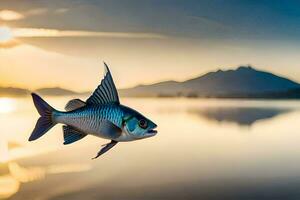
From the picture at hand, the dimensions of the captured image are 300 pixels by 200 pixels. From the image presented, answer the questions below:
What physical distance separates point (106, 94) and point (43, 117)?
362mm

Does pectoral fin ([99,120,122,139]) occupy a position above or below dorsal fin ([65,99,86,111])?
below

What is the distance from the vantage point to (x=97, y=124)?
289 cm

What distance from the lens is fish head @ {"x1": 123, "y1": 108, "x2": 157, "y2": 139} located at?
2.88 m

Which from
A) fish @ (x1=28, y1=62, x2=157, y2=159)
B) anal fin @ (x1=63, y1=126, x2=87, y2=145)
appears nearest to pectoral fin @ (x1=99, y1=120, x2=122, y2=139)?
fish @ (x1=28, y1=62, x2=157, y2=159)

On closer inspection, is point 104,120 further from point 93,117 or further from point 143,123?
point 143,123

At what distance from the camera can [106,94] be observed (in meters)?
2.97

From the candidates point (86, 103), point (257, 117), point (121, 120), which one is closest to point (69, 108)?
point (86, 103)

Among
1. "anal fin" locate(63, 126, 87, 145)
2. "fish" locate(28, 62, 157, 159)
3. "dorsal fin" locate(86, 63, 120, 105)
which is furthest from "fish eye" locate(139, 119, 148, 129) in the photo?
"anal fin" locate(63, 126, 87, 145)

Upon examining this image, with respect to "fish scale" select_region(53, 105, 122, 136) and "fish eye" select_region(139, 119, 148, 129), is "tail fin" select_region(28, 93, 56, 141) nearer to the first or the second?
"fish scale" select_region(53, 105, 122, 136)

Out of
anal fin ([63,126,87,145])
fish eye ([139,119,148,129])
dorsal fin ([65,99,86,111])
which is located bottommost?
anal fin ([63,126,87,145])

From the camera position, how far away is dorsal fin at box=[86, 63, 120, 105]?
9.73 ft

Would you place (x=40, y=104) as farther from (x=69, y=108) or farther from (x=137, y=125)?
(x=137, y=125)

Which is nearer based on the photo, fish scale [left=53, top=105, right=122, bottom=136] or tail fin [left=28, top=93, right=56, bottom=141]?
fish scale [left=53, top=105, right=122, bottom=136]

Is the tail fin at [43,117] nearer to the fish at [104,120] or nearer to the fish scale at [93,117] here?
the fish at [104,120]
